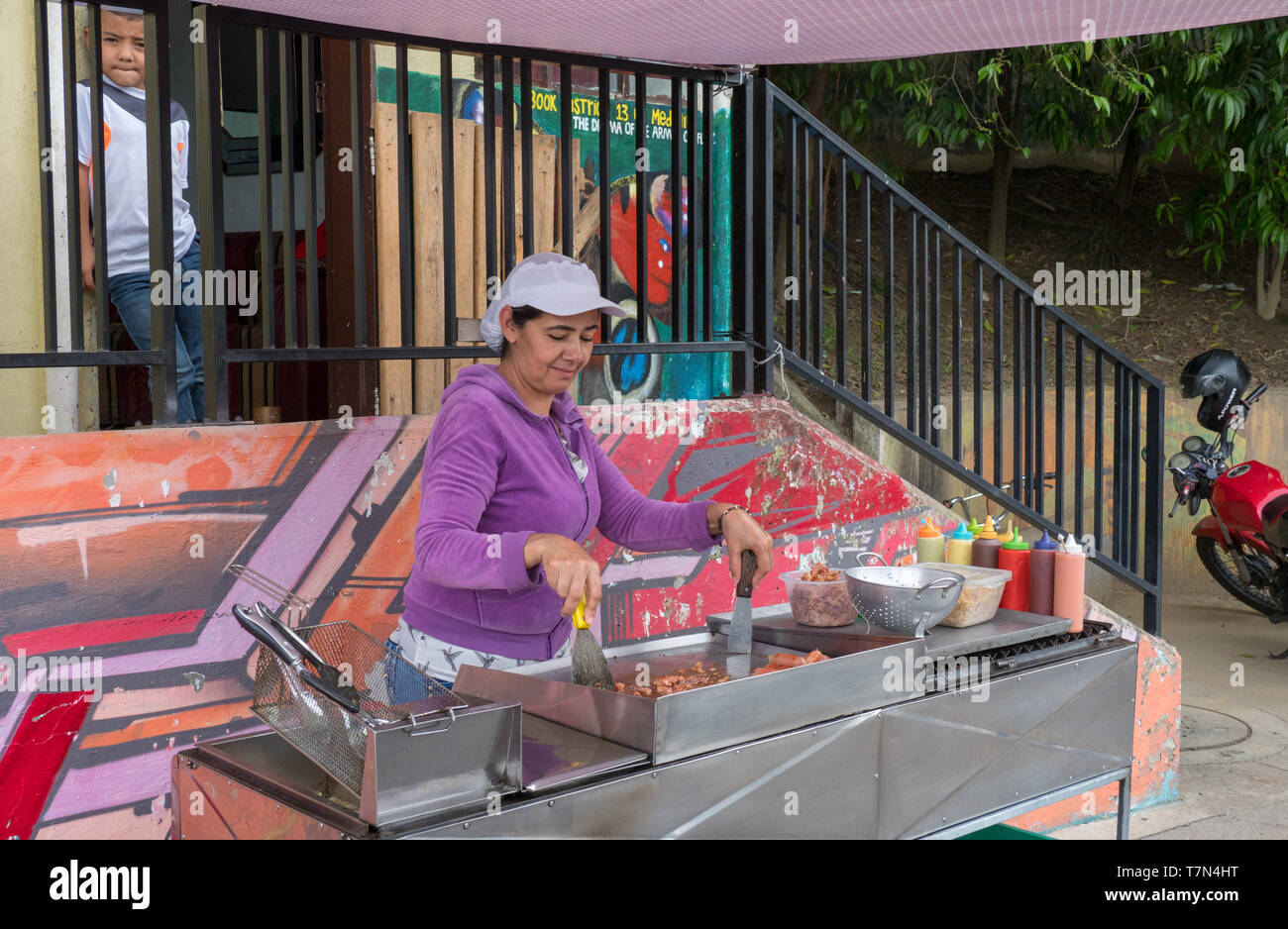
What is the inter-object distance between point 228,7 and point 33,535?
67.8 inches

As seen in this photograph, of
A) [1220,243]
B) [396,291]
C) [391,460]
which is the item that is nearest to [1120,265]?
[1220,243]

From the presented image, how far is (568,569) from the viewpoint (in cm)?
259

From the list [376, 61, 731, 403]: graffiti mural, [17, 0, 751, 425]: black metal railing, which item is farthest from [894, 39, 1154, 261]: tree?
[17, 0, 751, 425]: black metal railing

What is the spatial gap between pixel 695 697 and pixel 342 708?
74cm

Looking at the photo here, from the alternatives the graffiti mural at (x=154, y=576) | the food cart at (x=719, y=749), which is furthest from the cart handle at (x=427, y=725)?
the graffiti mural at (x=154, y=576)

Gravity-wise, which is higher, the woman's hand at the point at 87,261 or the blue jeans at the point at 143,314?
the woman's hand at the point at 87,261

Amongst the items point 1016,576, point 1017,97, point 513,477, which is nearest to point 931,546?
point 1016,576

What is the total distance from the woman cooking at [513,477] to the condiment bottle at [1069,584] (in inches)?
46.9

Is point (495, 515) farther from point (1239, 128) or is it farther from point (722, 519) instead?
point (1239, 128)

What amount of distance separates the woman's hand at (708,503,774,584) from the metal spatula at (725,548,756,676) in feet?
0.05

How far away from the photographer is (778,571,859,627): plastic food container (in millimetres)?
3420

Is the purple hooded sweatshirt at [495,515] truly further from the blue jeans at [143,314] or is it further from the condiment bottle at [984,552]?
the blue jeans at [143,314]

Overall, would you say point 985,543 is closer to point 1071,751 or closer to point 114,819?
point 1071,751

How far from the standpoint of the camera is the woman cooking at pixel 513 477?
3.00 metres
